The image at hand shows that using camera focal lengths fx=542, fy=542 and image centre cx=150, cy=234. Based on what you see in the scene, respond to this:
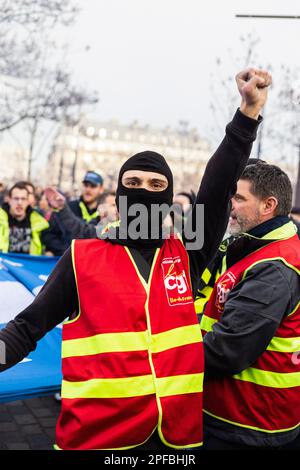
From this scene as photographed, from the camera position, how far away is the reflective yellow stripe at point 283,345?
7.77 ft

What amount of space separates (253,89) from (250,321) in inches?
36.6

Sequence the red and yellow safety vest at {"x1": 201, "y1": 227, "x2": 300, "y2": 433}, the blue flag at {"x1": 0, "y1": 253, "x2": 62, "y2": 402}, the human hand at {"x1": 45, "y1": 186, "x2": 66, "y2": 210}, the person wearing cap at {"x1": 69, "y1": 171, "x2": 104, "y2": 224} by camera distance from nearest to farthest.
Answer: the red and yellow safety vest at {"x1": 201, "y1": 227, "x2": 300, "y2": 433} < the blue flag at {"x1": 0, "y1": 253, "x2": 62, "y2": 402} < the human hand at {"x1": 45, "y1": 186, "x2": 66, "y2": 210} < the person wearing cap at {"x1": 69, "y1": 171, "x2": 104, "y2": 224}

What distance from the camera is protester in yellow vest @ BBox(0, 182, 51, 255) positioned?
6613 millimetres

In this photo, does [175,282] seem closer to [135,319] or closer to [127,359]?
[135,319]

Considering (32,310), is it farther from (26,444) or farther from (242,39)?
(242,39)

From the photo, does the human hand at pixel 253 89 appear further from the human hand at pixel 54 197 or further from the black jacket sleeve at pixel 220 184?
the human hand at pixel 54 197

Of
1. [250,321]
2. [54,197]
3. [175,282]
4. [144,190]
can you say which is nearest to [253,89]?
[144,190]

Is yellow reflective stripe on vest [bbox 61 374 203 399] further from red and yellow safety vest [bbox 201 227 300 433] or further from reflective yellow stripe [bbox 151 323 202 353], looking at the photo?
red and yellow safety vest [bbox 201 227 300 433]

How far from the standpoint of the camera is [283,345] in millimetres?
2383

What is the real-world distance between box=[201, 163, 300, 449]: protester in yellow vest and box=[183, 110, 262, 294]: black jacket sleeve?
0.23 metres

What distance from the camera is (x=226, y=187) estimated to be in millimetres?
2176

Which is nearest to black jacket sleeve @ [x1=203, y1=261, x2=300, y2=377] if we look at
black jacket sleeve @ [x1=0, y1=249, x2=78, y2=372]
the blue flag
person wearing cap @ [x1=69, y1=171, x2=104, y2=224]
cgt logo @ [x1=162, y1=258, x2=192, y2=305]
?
cgt logo @ [x1=162, y1=258, x2=192, y2=305]

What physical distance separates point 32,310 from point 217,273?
1668 mm

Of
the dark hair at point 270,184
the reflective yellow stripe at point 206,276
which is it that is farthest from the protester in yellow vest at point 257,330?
the reflective yellow stripe at point 206,276
